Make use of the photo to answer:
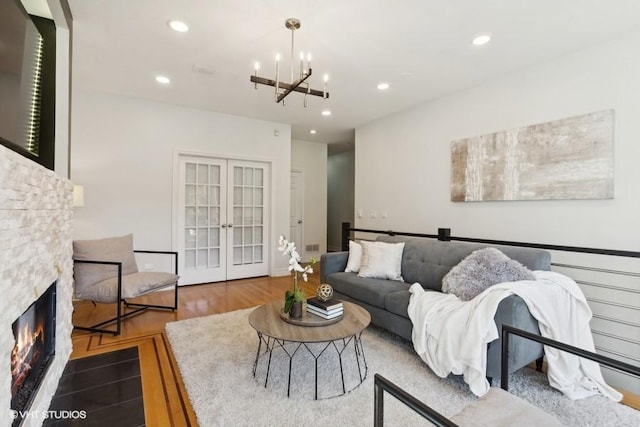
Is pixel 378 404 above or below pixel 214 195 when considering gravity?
below

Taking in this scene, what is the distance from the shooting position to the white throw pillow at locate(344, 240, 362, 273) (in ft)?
11.3

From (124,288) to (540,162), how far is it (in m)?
→ 4.26

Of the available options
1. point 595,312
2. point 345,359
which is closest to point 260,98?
point 345,359

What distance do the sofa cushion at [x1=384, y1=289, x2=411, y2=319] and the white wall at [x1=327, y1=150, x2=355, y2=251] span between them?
5.27 meters

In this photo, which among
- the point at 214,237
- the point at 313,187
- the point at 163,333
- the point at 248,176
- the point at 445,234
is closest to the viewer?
the point at 163,333

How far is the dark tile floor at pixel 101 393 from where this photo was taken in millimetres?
Answer: 1710

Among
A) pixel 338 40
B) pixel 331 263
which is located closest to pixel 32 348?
pixel 331 263

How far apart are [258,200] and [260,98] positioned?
1.80 metres

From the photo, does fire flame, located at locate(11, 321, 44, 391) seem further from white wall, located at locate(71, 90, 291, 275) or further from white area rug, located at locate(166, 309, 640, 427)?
white wall, located at locate(71, 90, 291, 275)

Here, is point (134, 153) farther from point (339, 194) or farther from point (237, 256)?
point (339, 194)

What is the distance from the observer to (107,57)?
3004 mm

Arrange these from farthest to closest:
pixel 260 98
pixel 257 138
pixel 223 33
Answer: pixel 257 138
pixel 260 98
pixel 223 33

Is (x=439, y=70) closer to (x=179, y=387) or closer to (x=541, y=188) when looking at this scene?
(x=541, y=188)

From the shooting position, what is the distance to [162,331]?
2947 millimetres
